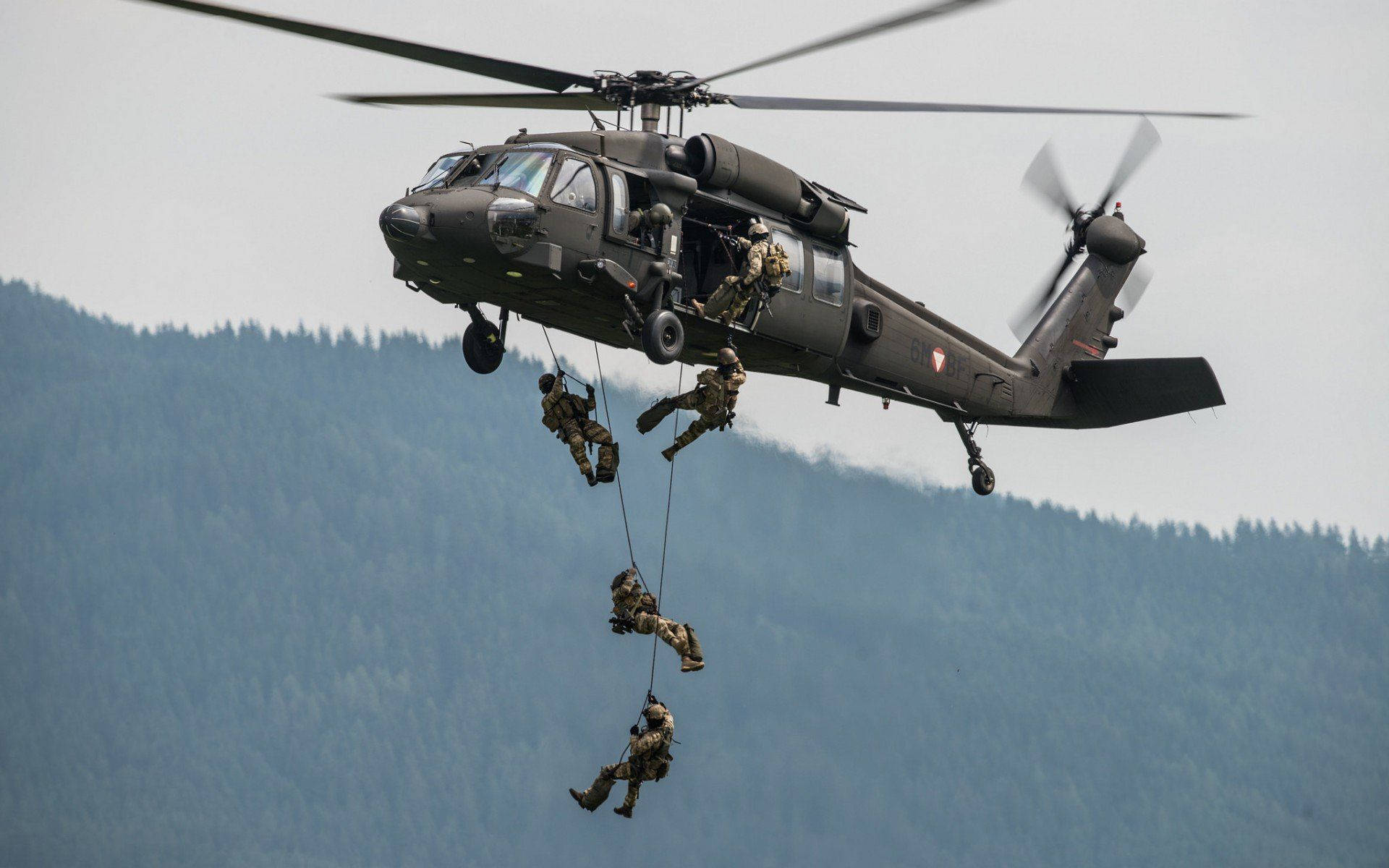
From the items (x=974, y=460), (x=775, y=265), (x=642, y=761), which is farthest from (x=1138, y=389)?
(x=642, y=761)

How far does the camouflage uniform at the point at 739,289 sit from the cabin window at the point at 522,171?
8.49ft

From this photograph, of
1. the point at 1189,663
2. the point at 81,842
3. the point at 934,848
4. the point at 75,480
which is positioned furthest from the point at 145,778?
the point at 1189,663

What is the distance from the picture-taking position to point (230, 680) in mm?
127062

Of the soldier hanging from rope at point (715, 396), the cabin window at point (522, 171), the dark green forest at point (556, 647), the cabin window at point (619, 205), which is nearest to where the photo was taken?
the cabin window at point (522, 171)

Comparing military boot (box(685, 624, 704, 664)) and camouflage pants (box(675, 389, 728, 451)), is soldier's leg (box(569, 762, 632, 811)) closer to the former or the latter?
military boot (box(685, 624, 704, 664))

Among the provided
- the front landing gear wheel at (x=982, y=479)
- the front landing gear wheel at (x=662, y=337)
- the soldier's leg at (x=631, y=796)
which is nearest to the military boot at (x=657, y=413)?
the front landing gear wheel at (x=662, y=337)

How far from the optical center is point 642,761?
839 inches

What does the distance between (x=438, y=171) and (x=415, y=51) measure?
5.05 ft

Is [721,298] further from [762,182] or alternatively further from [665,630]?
[665,630]

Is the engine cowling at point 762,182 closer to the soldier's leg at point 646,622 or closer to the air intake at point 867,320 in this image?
the air intake at point 867,320

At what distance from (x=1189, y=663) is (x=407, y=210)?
75.0 metres

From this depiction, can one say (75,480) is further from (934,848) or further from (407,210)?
(407,210)

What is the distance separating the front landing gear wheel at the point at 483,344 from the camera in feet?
73.8

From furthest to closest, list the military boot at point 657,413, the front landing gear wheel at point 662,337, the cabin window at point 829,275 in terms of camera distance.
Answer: the cabin window at point 829,275
the military boot at point 657,413
the front landing gear wheel at point 662,337
